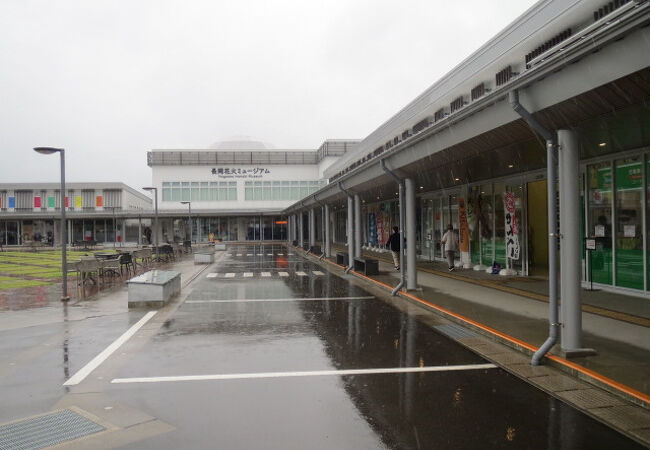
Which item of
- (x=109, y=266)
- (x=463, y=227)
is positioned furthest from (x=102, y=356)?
(x=463, y=227)

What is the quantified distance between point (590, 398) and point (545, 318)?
4036mm

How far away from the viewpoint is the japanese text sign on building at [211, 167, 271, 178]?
5981 centimetres

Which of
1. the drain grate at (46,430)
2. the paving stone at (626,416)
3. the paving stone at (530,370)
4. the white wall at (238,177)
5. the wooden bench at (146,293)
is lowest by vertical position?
the drain grate at (46,430)

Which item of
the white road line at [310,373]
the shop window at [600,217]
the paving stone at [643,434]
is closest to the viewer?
the paving stone at [643,434]

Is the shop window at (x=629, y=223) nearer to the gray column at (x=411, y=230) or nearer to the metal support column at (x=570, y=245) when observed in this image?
the gray column at (x=411, y=230)

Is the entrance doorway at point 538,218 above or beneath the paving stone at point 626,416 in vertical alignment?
above

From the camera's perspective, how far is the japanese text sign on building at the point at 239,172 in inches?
2355

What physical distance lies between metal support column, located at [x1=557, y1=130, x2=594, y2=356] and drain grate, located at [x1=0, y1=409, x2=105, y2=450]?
6052 mm

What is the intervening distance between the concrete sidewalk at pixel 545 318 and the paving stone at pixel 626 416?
0.16 m

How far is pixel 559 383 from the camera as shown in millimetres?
6055

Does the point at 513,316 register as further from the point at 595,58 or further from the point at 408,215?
the point at 595,58

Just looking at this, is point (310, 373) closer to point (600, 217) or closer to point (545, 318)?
point (545, 318)

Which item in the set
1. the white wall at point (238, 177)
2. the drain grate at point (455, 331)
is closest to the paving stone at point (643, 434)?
the drain grate at point (455, 331)

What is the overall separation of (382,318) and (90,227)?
54332 mm
